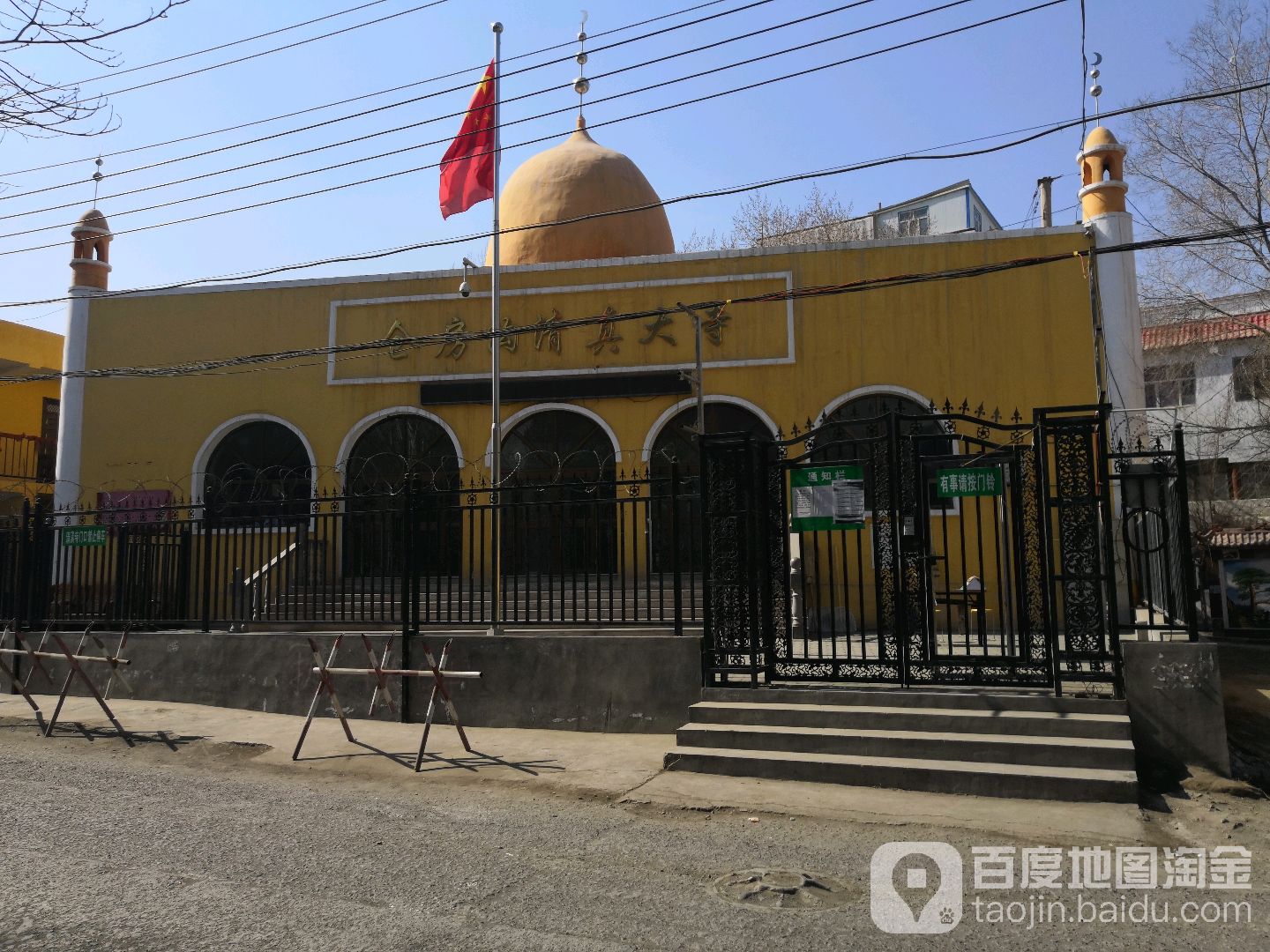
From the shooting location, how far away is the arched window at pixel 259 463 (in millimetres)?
18828

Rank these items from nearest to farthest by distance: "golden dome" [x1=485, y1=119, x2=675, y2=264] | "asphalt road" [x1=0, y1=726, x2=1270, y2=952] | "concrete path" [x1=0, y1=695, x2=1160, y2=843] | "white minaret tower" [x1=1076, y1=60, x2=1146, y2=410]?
"asphalt road" [x1=0, y1=726, x2=1270, y2=952]
"concrete path" [x1=0, y1=695, x2=1160, y2=843]
"white minaret tower" [x1=1076, y1=60, x2=1146, y2=410]
"golden dome" [x1=485, y1=119, x2=675, y2=264]

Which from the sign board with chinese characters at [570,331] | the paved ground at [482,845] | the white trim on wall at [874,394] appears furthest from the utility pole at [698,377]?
the paved ground at [482,845]

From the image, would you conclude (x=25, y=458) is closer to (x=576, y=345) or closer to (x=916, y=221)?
(x=576, y=345)

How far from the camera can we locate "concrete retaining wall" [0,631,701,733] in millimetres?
9484

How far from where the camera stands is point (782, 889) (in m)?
5.08

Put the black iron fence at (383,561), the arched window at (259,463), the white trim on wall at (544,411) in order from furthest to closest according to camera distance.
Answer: the arched window at (259,463) → the white trim on wall at (544,411) → the black iron fence at (383,561)

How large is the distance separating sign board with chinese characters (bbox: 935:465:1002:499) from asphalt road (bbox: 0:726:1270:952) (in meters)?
3.00

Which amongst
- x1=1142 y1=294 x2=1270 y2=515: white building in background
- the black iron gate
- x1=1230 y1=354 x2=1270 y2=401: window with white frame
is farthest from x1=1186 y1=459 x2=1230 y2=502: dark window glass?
the black iron gate

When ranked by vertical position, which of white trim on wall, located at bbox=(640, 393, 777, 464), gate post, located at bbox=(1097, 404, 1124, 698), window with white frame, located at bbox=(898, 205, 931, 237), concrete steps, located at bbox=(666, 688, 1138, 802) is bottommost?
concrete steps, located at bbox=(666, 688, 1138, 802)

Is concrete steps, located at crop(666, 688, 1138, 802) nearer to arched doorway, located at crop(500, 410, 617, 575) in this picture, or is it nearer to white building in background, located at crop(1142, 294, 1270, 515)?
arched doorway, located at crop(500, 410, 617, 575)

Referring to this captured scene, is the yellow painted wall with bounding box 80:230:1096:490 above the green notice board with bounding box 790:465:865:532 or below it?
above

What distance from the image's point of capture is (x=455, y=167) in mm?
15203

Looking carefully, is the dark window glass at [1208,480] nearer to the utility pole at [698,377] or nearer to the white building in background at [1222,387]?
the white building in background at [1222,387]

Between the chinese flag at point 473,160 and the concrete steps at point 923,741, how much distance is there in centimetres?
961
